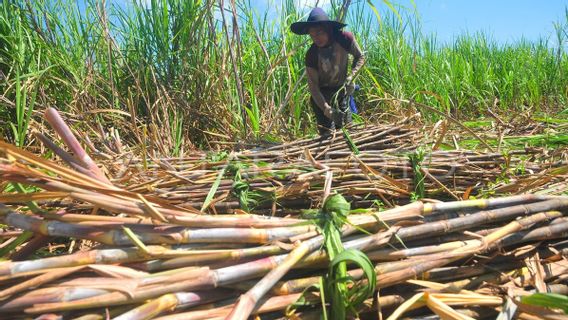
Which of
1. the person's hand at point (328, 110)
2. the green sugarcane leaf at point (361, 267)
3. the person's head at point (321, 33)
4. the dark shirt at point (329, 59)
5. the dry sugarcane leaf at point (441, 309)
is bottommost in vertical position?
the dry sugarcane leaf at point (441, 309)

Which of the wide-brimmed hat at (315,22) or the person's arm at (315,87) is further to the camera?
the person's arm at (315,87)

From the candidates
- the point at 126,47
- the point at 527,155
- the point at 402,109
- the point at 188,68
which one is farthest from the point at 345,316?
the point at 402,109

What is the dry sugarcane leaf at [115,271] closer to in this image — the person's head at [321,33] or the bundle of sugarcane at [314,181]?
the bundle of sugarcane at [314,181]

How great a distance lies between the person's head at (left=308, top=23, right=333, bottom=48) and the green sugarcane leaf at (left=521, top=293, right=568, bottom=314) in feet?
8.67

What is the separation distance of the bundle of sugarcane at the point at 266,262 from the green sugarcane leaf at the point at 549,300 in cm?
7

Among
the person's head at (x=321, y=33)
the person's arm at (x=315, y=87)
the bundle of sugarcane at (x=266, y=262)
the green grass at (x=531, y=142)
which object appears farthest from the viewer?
the person's arm at (x=315, y=87)

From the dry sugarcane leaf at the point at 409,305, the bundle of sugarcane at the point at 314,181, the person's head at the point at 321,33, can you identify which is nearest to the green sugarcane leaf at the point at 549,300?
the dry sugarcane leaf at the point at 409,305

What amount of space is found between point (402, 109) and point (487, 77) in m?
2.02

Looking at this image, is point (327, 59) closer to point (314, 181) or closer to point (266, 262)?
point (314, 181)

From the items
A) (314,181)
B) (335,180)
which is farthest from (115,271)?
(335,180)

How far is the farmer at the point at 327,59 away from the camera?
3.14 metres

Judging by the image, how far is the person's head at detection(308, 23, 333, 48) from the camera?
3125 mm

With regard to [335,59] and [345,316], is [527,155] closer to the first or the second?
[345,316]

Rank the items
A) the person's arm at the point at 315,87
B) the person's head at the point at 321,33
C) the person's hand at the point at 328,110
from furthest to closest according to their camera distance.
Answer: the person's arm at the point at 315,87
the person's head at the point at 321,33
the person's hand at the point at 328,110
